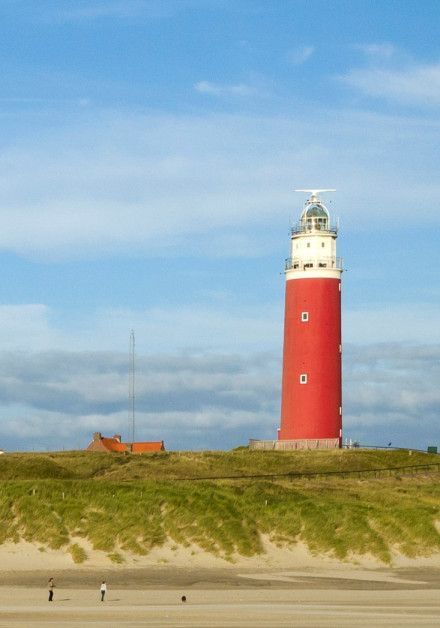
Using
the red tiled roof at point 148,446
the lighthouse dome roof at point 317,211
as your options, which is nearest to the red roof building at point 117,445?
the red tiled roof at point 148,446

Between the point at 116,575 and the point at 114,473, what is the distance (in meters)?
18.9

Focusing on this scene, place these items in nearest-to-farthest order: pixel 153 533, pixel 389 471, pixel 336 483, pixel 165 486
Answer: pixel 153 533 < pixel 165 486 < pixel 336 483 < pixel 389 471

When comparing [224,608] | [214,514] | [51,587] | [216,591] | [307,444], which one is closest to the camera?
[224,608]

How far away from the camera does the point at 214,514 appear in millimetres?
61281

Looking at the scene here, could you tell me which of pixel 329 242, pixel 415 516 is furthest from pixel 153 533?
pixel 329 242

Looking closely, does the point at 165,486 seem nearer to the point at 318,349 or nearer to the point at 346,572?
the point at 346,572

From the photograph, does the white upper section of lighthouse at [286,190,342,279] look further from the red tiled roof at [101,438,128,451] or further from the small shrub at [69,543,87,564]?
the small shrub at [69,543,87,564]

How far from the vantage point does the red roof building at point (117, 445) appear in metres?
92.2

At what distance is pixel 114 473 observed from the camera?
73.6m

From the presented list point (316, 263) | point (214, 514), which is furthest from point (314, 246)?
point (214, 514)

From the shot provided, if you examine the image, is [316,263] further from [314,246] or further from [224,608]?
[224,608]

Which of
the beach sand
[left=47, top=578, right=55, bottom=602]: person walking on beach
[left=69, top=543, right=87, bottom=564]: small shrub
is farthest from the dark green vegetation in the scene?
[left=47, top=578, right=55, bottom=602]: person walking on beach

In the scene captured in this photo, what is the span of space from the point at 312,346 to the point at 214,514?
24.2 metres

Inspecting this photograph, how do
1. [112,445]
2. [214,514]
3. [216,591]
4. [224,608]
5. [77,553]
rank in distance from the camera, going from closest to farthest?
[224,608], [216,591], [77,553], [214,514], [112,445]
